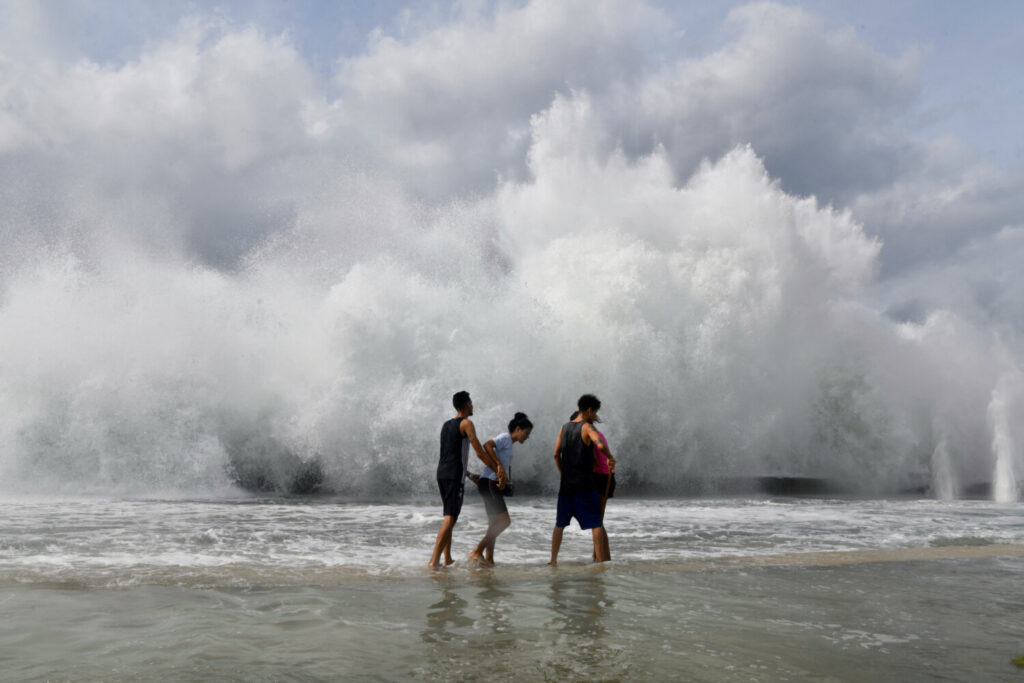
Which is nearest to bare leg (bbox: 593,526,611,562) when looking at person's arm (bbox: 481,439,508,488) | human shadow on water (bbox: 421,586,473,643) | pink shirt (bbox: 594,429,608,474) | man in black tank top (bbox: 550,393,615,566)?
man in black tank top (bbox: 550,393,615,566)

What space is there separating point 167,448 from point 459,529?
8.26m

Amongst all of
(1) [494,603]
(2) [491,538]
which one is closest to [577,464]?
(2) [491,538]

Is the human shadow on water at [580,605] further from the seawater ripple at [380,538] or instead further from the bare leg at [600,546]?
the seawater ripple at [380,538]

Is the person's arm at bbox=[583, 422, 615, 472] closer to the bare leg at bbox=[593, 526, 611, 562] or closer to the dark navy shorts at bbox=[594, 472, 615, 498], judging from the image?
the dark navy shorts at bbox=[594, 472, 615, 498]

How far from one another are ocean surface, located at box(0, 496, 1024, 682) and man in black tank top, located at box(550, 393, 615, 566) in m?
0.28

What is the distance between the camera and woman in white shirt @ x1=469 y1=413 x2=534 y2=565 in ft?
25.0

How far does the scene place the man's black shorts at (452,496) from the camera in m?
7.46

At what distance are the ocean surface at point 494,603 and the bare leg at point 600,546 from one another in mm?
134

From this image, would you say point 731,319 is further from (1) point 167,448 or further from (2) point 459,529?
(1) point 167,448

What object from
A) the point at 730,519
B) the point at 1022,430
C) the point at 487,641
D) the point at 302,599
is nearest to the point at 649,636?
the point at 487,641

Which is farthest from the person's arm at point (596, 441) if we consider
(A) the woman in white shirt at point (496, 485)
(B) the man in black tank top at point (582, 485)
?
(A) the woman in white shirt at point (496, 485)

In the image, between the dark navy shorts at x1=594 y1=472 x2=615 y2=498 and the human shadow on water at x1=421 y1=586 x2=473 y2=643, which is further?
the dark navy shorts at x1=594 y1=472 x2=615 y2=498

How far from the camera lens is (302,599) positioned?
5738 mm

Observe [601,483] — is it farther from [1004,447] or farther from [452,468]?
[1004,447]
